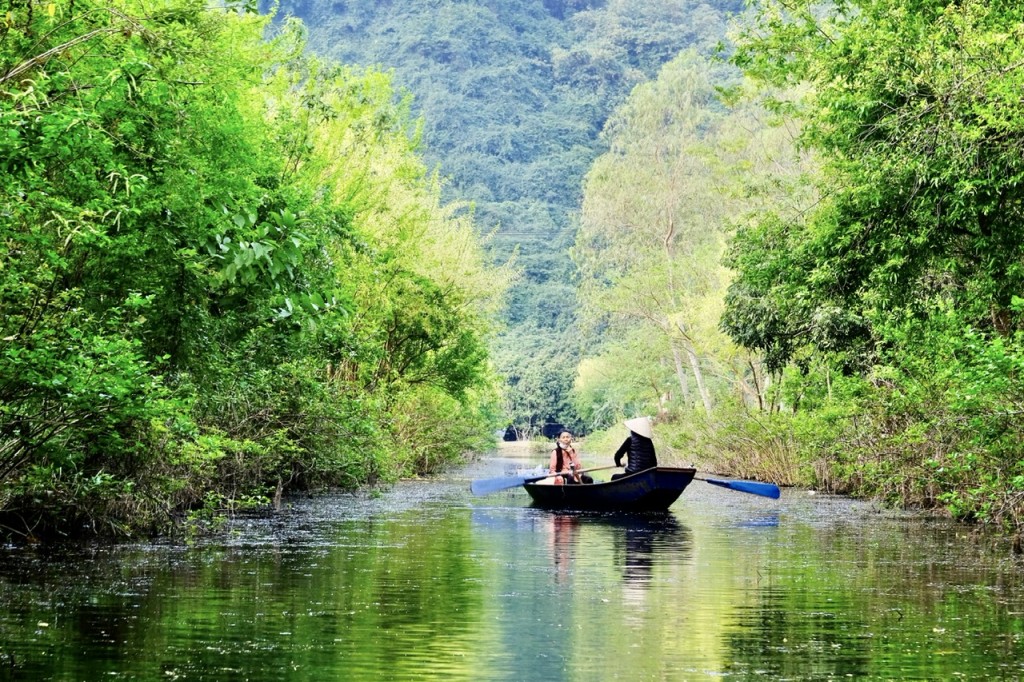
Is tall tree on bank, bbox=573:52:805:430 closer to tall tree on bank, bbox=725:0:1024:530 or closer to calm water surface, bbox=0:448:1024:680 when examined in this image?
tall tree on bank, bbox=725:0:1024:530

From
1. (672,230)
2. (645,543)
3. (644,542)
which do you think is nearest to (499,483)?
(644,542)

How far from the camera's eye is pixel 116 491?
1483cm

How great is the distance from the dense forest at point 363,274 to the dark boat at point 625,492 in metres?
3.68

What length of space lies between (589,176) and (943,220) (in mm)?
43892

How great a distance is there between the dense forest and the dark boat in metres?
3.68

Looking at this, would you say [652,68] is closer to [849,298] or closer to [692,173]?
[692,173]

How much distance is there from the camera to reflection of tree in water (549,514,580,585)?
48.7 ft

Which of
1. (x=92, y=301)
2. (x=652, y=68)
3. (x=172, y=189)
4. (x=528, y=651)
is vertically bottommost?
(x=528, y=651)

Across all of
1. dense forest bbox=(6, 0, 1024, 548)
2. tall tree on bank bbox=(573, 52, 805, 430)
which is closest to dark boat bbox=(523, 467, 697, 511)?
dense forest bbox=(6, 0, 1024, 548)

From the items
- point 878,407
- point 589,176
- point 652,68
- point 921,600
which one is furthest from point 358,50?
point 921,600

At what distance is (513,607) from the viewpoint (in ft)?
38.0

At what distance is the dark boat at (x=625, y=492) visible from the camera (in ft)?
79.7

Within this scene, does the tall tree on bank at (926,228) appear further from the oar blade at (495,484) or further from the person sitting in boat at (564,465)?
the oar blade at (495,484)

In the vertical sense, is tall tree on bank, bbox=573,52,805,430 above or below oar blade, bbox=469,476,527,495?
above
